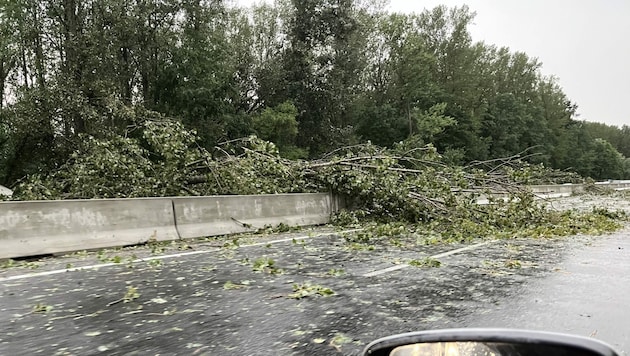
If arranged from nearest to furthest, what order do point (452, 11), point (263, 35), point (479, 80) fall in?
point (263, 35) → point (452, 11) → point (479, 80)

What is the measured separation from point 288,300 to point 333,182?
872 centimetres

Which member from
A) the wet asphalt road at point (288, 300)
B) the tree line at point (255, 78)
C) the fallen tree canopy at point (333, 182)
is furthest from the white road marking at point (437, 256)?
the tree line at point (255, 78)

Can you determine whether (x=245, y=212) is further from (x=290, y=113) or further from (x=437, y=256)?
(x=290, y=113)

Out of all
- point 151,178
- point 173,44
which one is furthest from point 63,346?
point 173,44

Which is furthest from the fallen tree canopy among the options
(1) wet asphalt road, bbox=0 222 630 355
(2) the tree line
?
(1) wet asphalt road, bbox=0 222 630 355

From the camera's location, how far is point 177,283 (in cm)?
568

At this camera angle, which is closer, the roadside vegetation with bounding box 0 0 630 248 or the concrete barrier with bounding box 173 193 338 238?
the concrete barrier with bounding box 173 193 338 238

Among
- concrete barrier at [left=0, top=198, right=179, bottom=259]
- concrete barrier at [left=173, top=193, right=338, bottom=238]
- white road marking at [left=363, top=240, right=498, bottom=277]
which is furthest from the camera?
concrete barrier at [left=173, top=193, right=338, bottom=238]

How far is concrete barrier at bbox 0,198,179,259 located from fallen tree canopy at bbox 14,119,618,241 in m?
3.29

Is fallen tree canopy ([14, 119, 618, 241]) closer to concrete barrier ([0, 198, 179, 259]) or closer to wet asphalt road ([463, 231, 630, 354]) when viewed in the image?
concrete barrier ([0, 198, 179, 259])

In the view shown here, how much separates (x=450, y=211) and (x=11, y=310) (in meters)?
9.89

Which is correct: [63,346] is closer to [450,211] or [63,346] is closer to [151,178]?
[151,178]

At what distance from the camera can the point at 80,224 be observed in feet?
26.0

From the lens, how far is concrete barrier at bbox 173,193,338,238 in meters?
9.80
